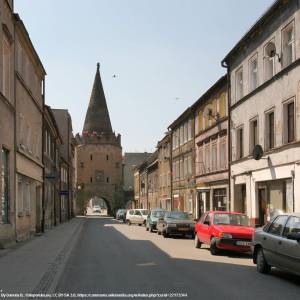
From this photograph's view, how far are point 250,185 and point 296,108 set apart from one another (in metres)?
6.98

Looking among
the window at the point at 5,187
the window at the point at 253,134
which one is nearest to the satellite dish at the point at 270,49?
the window at the point at 253,134

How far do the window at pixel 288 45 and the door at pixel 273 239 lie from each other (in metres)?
11.4

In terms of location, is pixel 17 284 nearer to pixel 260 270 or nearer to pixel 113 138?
pixel 260 270

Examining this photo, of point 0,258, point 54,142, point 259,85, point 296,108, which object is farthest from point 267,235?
point 54,142

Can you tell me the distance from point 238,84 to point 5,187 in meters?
15.2

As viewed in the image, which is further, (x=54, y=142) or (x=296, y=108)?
(x=54, y=142)

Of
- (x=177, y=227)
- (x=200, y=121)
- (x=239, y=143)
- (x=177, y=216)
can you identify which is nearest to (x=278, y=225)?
(x=177, y=227)

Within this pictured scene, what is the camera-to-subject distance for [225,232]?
737 inches

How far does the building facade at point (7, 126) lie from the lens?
19.5 metres

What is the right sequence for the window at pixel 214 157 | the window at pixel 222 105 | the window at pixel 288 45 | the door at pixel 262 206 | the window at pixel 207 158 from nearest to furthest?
the window at pixel 288 45 → the door at pixel 262 206 → the window at pixel 222 105 → the window at pixel 214 157 → the window at pixel 207 158

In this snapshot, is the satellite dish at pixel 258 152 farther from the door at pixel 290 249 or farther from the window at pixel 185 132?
the window at pixel 185 132

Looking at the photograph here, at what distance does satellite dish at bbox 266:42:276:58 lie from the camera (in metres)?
25.2

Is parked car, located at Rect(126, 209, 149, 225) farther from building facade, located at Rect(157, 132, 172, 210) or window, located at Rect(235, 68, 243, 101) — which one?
window, located at Rect(235, 68, 243, 101)

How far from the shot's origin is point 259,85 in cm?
2664
